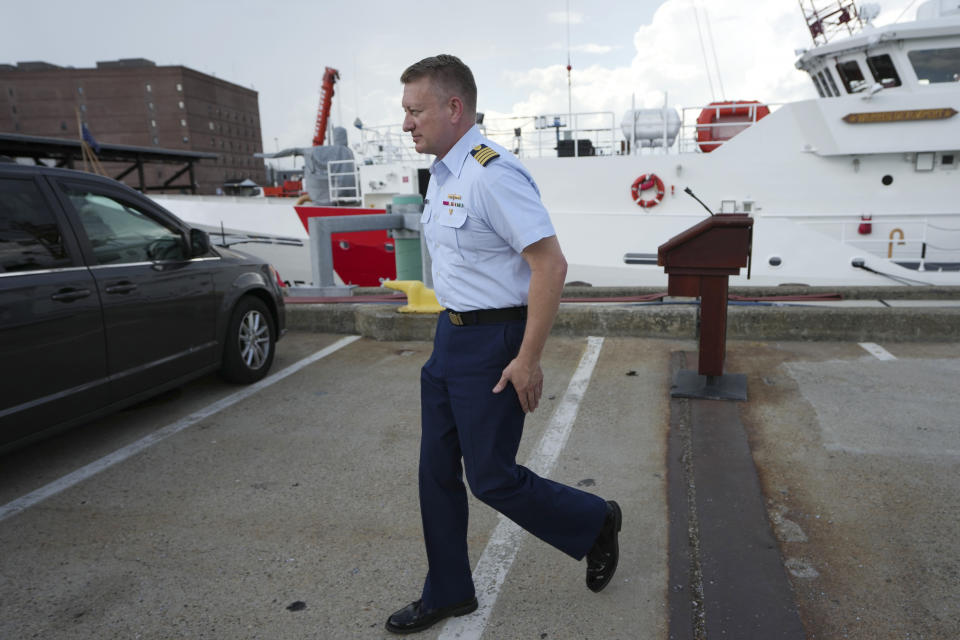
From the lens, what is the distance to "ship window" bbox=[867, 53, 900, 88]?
33.6 ft

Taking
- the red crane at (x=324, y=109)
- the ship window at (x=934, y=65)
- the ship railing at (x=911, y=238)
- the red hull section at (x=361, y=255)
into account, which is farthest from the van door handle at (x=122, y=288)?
the red crane at (x=324, y=109)

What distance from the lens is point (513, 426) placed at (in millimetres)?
2027

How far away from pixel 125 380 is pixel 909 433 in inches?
167

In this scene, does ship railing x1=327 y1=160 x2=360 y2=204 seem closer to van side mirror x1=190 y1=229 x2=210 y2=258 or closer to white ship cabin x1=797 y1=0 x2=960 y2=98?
white ship cabin x1=797 y1=0 x2=960 y2=98

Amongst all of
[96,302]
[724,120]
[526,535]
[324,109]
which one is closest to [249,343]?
[96,302]

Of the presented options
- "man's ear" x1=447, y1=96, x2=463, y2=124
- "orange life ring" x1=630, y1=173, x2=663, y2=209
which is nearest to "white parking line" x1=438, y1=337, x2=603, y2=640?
"man's ear" x1=447, y1=96, x2=463, y2=124

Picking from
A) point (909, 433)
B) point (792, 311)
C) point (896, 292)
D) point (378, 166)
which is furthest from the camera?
point (378, 166)

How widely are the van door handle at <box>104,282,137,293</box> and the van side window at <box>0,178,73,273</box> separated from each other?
23cm

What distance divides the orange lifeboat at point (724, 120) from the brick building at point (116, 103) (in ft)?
244

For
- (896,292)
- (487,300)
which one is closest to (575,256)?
(896,292)

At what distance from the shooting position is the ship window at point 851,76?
10.7 m

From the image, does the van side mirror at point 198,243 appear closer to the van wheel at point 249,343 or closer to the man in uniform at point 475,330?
the van wheel at point 249,343

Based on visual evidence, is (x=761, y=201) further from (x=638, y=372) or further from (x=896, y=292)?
(x=638, y=372)

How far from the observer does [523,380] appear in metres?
1.91
